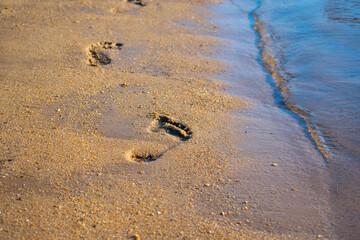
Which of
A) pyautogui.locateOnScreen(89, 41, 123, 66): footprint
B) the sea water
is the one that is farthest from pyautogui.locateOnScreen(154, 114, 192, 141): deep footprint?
pyautogui.locateOnScreen(89, 41, 123, 66): footprint

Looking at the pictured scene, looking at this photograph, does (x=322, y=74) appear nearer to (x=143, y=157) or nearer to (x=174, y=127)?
(x=174, y=127)

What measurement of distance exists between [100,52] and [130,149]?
2115 mm

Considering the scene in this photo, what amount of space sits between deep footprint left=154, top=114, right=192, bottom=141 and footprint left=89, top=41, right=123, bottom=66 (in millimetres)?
1441

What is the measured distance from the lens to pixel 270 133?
3234 millimetres

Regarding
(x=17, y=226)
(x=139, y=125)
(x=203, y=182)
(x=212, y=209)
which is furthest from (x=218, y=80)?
(x=17, y=226)

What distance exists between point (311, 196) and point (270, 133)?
0.87 metres

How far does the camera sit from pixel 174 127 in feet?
10.1

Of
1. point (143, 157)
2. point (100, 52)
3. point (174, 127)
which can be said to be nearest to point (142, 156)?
point (143, 157)

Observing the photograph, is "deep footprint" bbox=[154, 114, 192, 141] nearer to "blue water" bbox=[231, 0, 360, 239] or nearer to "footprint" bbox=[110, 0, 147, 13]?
"blue water" bbox=[231, 0, 360, 239]

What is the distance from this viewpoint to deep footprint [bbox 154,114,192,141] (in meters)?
3.01

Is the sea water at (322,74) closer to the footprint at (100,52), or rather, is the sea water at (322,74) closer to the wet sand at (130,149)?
the wet sand at (130,149)

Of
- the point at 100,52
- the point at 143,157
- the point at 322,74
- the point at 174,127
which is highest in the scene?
the point at 322,74

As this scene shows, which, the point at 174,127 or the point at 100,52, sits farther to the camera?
the point at 100,52

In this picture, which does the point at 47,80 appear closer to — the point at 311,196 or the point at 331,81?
the point at 311,196
